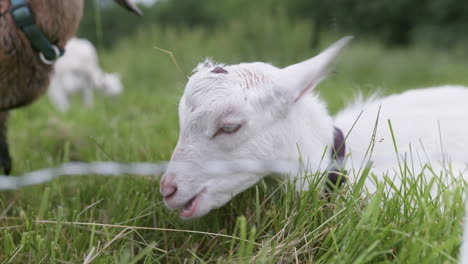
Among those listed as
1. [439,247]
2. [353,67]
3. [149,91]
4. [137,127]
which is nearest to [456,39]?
[353,67]

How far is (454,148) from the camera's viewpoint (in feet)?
5.97

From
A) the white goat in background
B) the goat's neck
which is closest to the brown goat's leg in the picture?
the goat's neck

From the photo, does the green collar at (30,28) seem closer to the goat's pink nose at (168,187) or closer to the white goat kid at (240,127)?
the white goat kid at (240,127)

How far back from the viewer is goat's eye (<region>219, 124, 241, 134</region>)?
1440mm

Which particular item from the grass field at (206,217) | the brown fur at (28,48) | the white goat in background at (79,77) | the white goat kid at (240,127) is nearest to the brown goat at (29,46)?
the brown fur at (28,48)

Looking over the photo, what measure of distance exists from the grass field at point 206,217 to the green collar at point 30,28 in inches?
20.5

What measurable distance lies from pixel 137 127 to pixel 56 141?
629mm

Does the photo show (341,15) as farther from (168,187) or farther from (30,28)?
(30,28)

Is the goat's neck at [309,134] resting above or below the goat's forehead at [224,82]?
below

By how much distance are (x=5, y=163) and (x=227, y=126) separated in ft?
5.20

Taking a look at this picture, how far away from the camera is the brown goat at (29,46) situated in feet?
6.46

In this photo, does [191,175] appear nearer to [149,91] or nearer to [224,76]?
[224,76]

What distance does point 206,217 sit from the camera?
1.73 meters

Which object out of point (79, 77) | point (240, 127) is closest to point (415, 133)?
point (240, 127)
